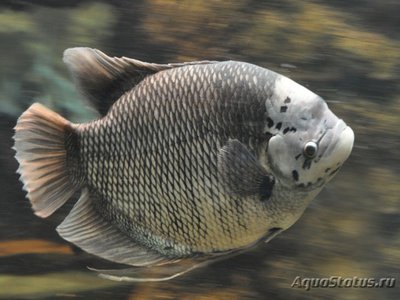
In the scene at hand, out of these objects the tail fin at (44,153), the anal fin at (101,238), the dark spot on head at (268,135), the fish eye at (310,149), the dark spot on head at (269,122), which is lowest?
the anal fin at (101,238)

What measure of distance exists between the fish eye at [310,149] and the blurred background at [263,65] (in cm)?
80

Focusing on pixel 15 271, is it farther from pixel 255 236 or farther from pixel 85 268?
pixel 255 236

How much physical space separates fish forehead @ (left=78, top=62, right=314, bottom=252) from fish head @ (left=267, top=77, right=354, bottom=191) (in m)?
0.05

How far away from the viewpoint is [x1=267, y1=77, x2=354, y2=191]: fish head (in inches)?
53.3

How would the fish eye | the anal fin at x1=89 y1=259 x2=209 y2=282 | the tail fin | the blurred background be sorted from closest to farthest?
the fish eye → the tail fin → the anal fin at x1=89 y1=259 x2=209 y2=282 → the blurred background

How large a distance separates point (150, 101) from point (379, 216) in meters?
1.01

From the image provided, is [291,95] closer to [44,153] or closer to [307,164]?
[307,164]

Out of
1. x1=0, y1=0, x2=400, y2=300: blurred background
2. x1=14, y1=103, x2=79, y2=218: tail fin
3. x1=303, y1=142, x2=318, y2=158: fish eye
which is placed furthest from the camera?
x1=0, y1=0, x2=400, y2=300: blurred background

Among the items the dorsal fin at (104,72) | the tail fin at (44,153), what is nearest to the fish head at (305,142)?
the dorsal fin at (104,72)

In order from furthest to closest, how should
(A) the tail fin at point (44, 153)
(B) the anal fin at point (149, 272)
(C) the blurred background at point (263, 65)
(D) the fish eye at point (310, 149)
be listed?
(C) the blurred background at point (263, 65)
(B) the anal fin at point (149, 272)
(A) the tail fin at point (44, 153)
(D) the fish eye at point (310, 149)

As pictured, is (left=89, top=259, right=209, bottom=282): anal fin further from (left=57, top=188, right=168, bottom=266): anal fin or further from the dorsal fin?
the dorsal fin

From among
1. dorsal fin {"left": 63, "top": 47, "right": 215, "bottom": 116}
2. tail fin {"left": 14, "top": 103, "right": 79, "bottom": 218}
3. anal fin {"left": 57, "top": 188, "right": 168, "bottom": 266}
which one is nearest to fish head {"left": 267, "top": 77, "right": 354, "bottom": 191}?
dorsal fin {"left": 63, "top": 47, "right": 215, "bottom": 116}

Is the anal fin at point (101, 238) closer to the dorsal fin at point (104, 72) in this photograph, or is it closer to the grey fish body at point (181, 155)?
the grey fish body at point (181, 155)

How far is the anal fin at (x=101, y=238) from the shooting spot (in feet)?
4.99
